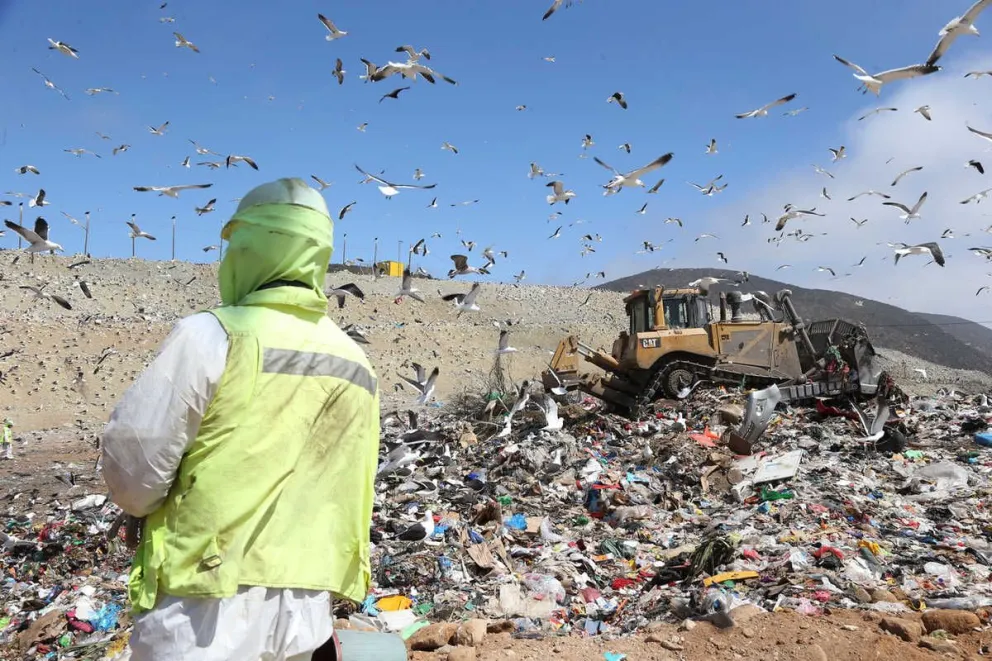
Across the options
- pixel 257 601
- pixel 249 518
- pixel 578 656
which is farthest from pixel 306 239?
pixel 578 656

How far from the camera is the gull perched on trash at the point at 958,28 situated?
16.1 ft

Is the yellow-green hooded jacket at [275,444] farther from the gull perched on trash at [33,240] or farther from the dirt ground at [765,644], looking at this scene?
the gull perched on trash at [33,240]

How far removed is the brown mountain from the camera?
29125 mm

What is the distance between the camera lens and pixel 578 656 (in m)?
3.29

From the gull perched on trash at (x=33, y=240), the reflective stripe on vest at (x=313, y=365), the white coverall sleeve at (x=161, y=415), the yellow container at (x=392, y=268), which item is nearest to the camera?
the white coverall sleeve at (x=161, y=415)

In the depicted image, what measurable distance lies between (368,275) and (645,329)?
77.8ft

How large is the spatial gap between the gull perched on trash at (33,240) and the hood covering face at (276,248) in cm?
551

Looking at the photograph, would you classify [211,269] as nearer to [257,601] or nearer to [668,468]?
[668,468]

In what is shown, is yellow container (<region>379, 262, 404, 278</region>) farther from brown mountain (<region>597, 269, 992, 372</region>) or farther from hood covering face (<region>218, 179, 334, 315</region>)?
hood covering face (<region>218, 179, 334, 315</region>)

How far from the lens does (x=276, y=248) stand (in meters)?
1.50

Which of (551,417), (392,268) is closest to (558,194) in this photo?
(551,417)

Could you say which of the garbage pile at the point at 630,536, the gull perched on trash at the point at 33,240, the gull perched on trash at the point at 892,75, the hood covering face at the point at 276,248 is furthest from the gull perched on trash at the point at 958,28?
the gull perched on trash at the point at 33,240

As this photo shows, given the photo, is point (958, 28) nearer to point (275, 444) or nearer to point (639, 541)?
point (639, 541)

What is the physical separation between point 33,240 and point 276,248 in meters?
5.80
